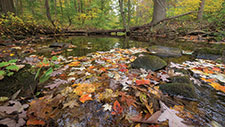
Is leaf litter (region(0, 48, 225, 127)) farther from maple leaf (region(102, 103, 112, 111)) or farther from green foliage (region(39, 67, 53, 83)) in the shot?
green foliage (region(39, 67, 53, 83))

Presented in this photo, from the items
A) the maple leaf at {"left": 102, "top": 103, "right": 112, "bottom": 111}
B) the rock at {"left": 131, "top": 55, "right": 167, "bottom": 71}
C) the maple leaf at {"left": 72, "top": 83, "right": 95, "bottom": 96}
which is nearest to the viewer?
the maple leaf at {"left": 102, "top": 103, "right": 112, "bottom": 111}

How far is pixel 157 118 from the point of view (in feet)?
3.07

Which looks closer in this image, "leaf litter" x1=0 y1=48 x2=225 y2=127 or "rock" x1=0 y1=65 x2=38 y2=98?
"leaf litter" x1=0 y1=48 x2=225 y2=127

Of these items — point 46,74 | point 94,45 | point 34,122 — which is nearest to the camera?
point 34,122

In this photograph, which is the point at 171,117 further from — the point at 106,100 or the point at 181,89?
the point at 106,100

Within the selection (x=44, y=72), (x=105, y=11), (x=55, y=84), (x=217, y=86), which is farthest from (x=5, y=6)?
(x=217, y=86)

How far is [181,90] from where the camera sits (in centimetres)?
128

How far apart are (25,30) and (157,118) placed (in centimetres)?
Result: 733

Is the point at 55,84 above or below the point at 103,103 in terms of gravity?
above

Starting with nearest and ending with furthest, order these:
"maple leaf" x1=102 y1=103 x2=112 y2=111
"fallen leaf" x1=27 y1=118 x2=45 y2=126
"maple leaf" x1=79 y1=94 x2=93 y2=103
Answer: "fallen leaf" x1=27 y1=118 x2=45 y2=126
"maple leaf" x1=102 y1=103 x2=112 y2=111
"maple leaf" x1=79 y1=94 x2=93 y2=103

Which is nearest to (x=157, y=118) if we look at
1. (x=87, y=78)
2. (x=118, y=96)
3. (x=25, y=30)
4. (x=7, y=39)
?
(x=118, y=96)

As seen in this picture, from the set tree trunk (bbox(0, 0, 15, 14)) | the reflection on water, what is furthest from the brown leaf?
tree trunk (bbox(0, 0, 15, 14))

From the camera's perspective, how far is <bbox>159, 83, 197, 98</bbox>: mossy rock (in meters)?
1.24

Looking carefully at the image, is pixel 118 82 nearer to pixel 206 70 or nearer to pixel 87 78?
pixel 87 78
